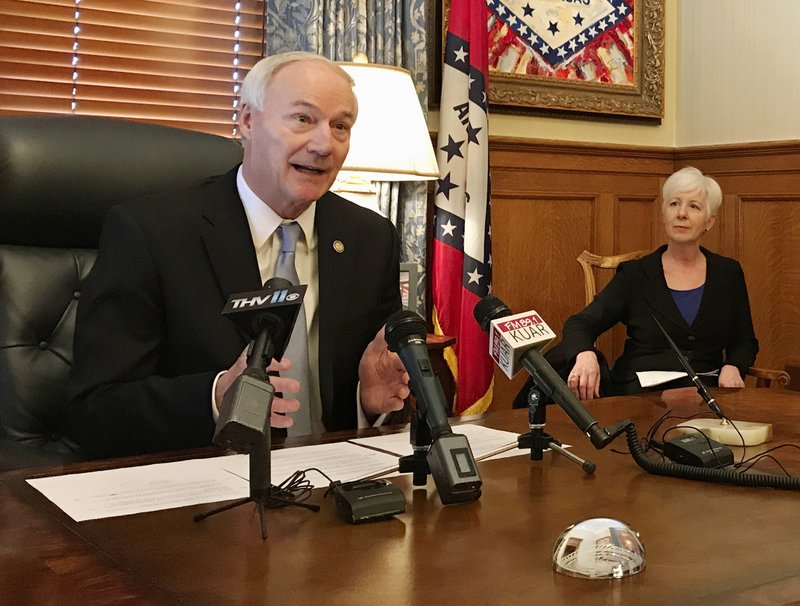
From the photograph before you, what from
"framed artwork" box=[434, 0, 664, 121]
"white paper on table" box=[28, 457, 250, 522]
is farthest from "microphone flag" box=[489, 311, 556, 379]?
"framed artwork" box=[434, 0, 664, 121]

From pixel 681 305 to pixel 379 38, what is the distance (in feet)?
4.55

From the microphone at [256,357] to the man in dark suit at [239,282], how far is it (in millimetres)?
502

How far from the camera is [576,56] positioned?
13.3 ft

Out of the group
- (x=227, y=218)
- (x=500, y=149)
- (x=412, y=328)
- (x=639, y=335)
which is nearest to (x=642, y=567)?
(x=412, y=328)

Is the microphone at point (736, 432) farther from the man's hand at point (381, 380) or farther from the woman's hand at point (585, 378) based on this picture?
the woman's hand at point (585, 378)

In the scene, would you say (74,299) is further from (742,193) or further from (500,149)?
(742,193)

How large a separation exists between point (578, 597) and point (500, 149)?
10.6 ft

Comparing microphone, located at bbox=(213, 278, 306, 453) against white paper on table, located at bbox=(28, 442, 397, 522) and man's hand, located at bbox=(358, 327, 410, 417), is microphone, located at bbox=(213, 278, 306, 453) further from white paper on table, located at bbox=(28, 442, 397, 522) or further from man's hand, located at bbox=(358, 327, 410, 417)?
man's hand, located at bbox=(358, 327, 410, 417)

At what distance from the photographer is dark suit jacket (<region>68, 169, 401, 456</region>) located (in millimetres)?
1507

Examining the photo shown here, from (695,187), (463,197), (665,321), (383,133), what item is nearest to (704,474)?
(383,133)

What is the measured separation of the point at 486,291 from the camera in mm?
3504

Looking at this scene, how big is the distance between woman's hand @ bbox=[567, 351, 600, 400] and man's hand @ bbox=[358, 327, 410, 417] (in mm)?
1239

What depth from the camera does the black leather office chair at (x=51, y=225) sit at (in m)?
1.71

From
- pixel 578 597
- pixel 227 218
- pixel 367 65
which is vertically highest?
pixel 367 65
